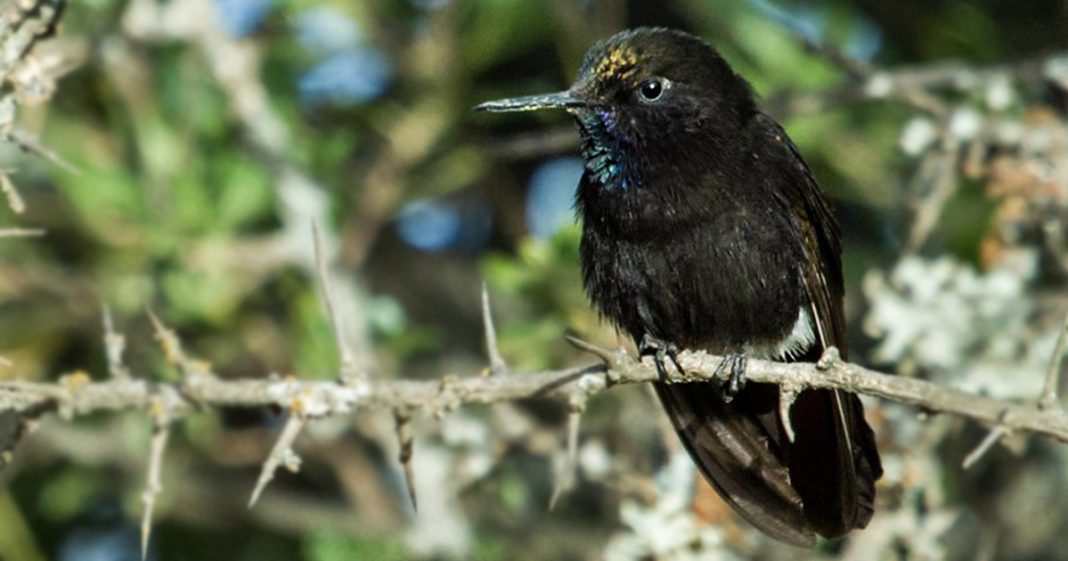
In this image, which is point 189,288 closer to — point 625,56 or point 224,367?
point 224,367

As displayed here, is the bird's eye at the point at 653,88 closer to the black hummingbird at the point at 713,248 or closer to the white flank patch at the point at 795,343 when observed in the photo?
the black hummingbird at the point at 713,248

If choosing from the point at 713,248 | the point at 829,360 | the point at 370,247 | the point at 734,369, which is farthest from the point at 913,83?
the point at 370,247

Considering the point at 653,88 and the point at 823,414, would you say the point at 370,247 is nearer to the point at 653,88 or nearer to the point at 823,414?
the point at 653,88

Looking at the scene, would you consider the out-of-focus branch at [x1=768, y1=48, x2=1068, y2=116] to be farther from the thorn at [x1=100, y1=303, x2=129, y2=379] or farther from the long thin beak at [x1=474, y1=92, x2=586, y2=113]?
the thorn at [x1=100, y1=303, x2=129, y2=379]

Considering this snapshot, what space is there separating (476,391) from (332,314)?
402mm

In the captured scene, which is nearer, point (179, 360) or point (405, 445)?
point (405, 445)

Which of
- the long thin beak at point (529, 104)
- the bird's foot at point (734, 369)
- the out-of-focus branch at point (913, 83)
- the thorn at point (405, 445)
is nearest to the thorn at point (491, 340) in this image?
the thorn at point (405, 445)

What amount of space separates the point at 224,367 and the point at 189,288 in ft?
2.53

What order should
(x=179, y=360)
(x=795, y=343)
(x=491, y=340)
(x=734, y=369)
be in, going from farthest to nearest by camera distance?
(x=795, y=343), (x=734, y=369), (x=179, y=360), (x=491, y=340)

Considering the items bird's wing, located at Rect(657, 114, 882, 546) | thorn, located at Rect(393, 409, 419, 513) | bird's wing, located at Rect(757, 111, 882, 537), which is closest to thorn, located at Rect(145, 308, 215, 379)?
thorn, located at Rect(393, 409, 419, 513)

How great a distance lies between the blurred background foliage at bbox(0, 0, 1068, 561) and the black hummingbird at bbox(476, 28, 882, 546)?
386 millimetres

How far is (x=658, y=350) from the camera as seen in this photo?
4.59 m

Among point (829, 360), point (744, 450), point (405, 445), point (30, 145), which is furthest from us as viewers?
point (744, 450)

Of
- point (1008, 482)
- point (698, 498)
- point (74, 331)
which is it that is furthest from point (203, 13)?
point (1008, 482)
